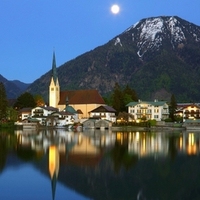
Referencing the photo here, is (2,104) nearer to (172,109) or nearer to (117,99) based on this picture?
(117,99)

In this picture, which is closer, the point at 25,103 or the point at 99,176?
the point at 99,176

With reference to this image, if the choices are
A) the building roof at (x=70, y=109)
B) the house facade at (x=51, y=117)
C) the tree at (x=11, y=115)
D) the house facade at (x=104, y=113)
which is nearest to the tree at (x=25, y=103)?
the building roof at (x=70, y=109)

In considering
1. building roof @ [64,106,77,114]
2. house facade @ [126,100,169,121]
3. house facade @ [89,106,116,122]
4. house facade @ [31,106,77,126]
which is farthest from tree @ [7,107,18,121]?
house facade @ [126,100,169,121]

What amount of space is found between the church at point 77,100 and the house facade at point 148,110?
42.2 feet

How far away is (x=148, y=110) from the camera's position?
280ft

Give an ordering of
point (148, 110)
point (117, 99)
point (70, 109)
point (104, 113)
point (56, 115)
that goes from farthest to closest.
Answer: point (70, 109), point (117, 99), point (148, 110), point (104, 113), point (56, 115)

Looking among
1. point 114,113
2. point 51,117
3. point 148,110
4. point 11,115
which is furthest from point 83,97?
point 11,115

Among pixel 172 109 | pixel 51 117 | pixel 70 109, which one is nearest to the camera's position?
pixel 51 117

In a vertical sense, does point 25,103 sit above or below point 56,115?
above

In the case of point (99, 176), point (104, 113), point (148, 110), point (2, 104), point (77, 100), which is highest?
point (77, 100)

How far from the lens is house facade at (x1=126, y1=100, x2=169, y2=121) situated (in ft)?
277

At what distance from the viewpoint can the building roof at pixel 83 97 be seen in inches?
3767

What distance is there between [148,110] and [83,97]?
21295mm

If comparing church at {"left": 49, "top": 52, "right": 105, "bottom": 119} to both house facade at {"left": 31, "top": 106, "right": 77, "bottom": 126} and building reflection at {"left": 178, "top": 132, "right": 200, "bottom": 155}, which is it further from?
building reflection at {"left": 178, "top": 132, "right": 200, "bottom": 155}
